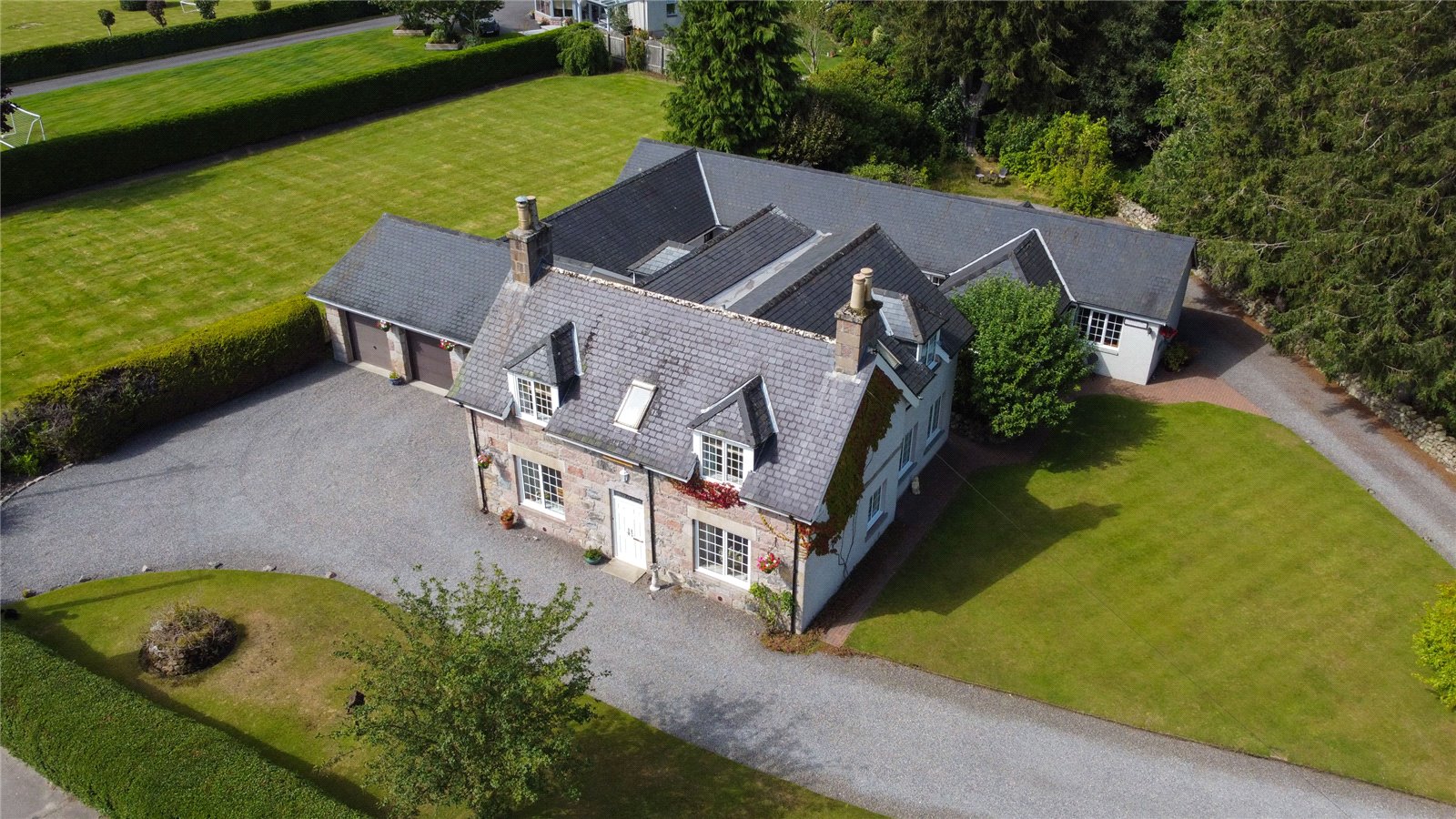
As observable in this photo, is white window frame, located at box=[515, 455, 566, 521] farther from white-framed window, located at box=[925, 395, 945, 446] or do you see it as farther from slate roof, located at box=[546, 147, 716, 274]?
white-framed window, located at box=[925, 395, 945, 446]

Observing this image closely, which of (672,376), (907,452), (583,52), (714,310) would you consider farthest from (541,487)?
(583,52)

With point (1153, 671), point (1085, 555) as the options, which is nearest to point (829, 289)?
point (1085, 555)

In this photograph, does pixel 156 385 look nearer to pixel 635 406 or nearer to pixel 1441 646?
pixel 635 406

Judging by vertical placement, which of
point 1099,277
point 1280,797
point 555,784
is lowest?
point 1280,797

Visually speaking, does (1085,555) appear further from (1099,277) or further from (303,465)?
(303,465)

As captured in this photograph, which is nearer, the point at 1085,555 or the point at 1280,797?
the point at 1280,797
